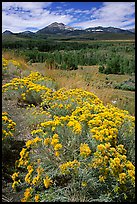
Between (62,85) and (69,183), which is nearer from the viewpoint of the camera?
(69,183)

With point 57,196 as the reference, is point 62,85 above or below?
above

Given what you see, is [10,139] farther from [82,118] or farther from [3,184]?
[82,118]

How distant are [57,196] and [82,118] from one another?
39.0 inches

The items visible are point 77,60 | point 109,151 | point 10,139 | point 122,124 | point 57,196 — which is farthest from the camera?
point 77,60

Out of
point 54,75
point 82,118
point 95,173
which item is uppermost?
point 54,75

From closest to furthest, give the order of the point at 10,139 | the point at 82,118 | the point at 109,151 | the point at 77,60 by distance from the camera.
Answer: the point at 109,151
the point at 82,118
the point at 10,139
the point at 77,60

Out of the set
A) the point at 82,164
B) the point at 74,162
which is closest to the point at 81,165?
the point at 82,164

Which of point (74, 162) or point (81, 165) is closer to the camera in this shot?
point (74, 162)

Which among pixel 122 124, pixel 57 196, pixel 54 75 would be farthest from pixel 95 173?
pixel 54 75

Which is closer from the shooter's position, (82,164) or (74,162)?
(74,162)

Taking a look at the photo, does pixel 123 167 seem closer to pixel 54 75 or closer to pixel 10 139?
pixel 10 139

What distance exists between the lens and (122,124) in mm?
3277

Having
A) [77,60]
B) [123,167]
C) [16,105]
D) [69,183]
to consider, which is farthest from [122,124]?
[77,60]

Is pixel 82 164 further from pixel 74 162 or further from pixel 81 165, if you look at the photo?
pixel 74 162
